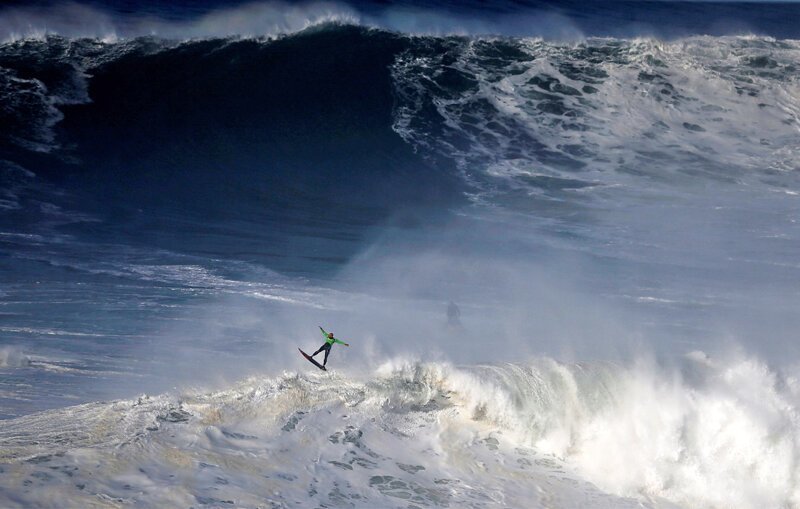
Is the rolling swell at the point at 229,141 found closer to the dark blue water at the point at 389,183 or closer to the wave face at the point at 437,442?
the dark blue water at the point at 389,183

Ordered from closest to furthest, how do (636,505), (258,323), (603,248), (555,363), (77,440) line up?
(77,440)
(636,505)
(555,363)
(258,323)
(603,248)

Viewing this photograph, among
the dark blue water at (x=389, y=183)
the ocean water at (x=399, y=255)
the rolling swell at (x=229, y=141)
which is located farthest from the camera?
the rolling swell at (x=229, y=141)

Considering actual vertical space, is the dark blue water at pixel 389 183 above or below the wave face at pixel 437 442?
above

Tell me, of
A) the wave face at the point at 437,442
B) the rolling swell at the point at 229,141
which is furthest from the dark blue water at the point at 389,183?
A: the wave face at the point at 437,442

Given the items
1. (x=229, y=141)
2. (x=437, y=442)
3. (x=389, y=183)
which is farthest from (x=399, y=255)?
(x=437, y=442)

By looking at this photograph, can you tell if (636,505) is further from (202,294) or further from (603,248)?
(603,248)

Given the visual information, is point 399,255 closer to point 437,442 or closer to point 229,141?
point 229,141

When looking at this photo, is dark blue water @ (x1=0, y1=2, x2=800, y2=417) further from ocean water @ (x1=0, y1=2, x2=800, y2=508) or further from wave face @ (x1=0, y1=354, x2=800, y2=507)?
wave face @ (x1=0, y1=354, x2=800, y2=507)

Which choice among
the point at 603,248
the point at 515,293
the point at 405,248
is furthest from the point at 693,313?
the point at 405,248
